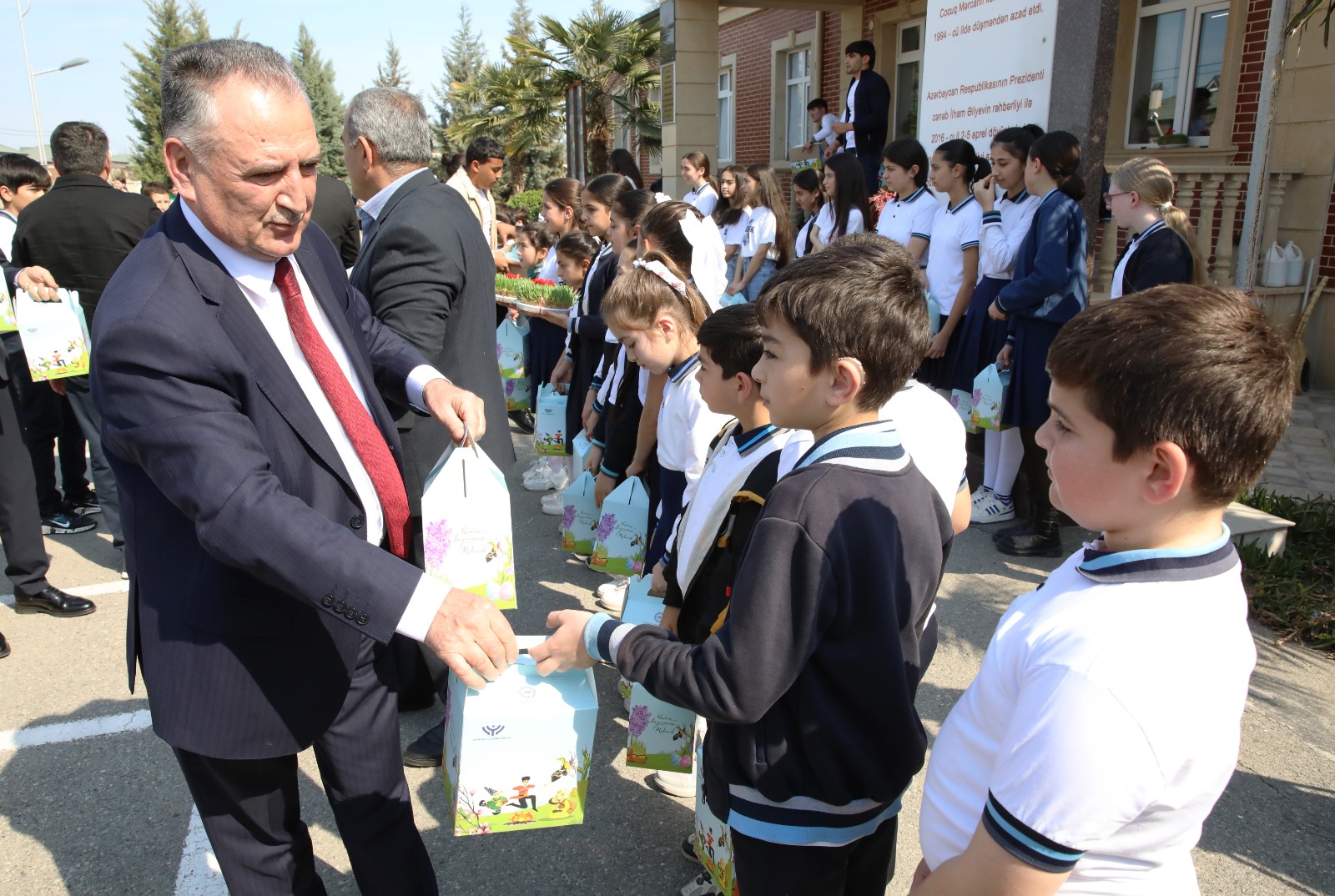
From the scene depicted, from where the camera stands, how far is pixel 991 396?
199 inches

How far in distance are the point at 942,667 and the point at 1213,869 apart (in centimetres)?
123

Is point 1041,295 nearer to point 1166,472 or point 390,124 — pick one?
point 390,124

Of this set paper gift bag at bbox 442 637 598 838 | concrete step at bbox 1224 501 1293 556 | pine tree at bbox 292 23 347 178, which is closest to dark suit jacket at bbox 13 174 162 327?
paper gift bag at bbox 442 637 598 838

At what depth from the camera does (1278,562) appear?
429cm

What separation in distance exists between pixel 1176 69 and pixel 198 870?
10781mm

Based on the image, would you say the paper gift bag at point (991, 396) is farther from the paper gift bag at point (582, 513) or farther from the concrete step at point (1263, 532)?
the paper gift bag at point (582, 513)

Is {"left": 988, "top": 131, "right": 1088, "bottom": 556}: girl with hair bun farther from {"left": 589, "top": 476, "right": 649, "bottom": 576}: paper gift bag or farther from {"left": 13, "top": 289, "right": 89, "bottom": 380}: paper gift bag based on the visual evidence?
{"left": 13, "top": 289, "right": 89, "bottom": 380}: paper gift bag

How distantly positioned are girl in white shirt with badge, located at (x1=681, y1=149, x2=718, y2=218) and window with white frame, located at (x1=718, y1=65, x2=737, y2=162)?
35.7 feet

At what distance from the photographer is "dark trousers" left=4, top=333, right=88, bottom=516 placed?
5285 millimetres

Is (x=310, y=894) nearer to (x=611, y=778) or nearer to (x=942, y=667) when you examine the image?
(x=611, y=778)

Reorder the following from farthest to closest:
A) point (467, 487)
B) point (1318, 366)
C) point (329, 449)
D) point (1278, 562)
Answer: point (1318, 366) → point (1278, 562) → point (467, 487) → point (329, 449)

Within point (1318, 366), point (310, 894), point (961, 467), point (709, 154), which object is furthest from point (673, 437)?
point (709, 154)

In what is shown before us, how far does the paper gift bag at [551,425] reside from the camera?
543 centimetres

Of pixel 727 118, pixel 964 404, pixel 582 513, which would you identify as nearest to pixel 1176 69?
pixel 964 404
